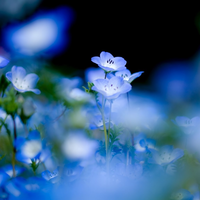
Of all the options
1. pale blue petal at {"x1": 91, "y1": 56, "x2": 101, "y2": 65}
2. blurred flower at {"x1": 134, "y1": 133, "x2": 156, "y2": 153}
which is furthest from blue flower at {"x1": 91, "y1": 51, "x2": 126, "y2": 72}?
blurred flower at {"x1": 134, "y1": 133, "x2": 156, "y2": 153}

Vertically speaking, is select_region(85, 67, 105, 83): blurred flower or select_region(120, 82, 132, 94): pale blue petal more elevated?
select_region(85, 67, 105, 83): blurred flower

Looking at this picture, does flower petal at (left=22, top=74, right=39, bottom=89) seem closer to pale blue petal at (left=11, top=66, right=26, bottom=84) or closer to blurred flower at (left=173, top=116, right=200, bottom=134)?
pale blue petal at (left=11, top=66, right=26, bottom=84)

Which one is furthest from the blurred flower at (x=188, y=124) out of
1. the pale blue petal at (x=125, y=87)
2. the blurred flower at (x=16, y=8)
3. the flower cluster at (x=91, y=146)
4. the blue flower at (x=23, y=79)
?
the blurred flower at (x=16, y=8)

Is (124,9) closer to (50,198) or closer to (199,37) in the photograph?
(199,37)

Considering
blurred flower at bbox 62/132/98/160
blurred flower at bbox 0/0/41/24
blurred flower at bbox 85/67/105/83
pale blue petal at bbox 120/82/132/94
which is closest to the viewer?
blurred flower at bbox 62/132/98/160

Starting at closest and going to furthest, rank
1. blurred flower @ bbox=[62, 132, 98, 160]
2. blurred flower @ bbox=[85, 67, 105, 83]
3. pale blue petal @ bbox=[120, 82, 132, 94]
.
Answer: blurred flower @ bbox=[62, 132, 98, 160]
pale blue petal @ bbox=[120, 82, 132, 94]
blurred flower @ bbox=[85, 67, 105, 83]
